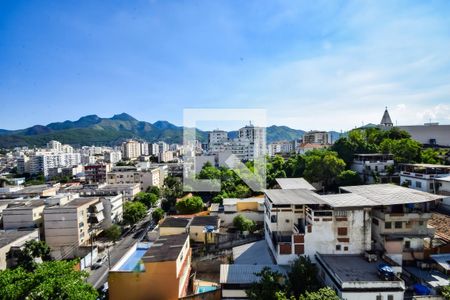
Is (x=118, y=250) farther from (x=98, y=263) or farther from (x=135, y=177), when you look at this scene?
(x=135, y=177)

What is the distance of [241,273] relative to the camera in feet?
25.9

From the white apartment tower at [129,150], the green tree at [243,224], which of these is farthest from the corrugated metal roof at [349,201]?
the white apartment tower at [129,150]

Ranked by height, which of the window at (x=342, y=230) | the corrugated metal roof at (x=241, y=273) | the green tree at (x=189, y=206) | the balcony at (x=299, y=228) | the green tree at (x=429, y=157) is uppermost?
the green tree at (x=429, y=157)

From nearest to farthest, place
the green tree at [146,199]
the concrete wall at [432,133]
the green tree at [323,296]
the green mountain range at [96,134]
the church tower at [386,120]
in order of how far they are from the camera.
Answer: the green tree at [323,296] → the green tree at [146,199] → the concrete wall at [432,133] → the church tower at [386,120] → the green mountain range at [96,134]

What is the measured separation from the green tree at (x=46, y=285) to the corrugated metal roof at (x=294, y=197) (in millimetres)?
6163

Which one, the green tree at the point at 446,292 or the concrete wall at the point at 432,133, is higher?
the concrete wall at the point at 432,133

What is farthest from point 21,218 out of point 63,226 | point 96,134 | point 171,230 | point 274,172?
point 96,134

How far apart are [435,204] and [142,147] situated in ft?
204

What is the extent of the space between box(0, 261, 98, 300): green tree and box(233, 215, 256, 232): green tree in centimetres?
733

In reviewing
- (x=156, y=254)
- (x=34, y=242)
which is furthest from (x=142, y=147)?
(x=156, y=254)

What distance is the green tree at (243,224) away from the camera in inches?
488

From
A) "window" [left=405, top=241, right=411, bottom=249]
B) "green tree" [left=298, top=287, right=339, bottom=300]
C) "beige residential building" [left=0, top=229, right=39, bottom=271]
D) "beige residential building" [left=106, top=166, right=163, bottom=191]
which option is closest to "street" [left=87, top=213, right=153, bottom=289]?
"beige residential building" [left=0, top=229, right=39, bottom=271]

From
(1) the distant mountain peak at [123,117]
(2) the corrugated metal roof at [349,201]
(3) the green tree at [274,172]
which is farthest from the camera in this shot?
(1) the distant mountain peak at [123,117]

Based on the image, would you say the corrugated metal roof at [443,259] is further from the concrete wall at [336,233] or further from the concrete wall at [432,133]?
the concrete wall at [432,133]
